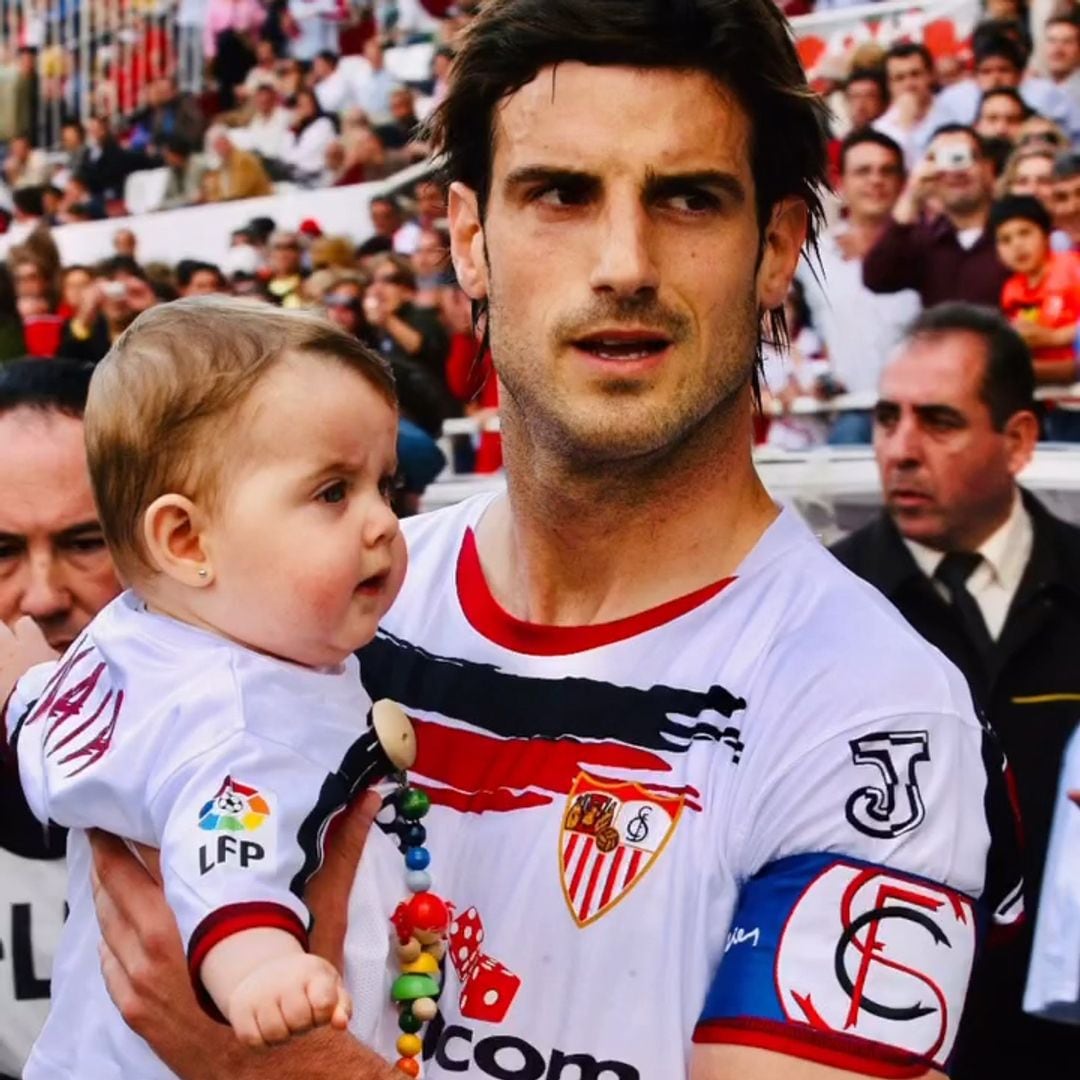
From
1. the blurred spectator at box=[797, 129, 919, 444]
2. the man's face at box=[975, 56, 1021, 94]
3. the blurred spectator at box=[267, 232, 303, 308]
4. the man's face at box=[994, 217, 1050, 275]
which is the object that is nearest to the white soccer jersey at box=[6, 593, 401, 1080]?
the blurred spectator at box=[797, 129, 919, 444]

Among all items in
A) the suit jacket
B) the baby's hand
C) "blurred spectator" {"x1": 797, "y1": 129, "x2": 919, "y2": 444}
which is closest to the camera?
the baby's hand

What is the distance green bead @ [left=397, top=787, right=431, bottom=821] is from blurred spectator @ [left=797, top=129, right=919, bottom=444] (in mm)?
5462

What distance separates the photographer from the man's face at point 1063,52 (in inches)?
390

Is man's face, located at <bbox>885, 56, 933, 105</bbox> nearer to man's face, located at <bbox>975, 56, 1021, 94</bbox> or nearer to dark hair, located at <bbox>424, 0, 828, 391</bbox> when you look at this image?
man's face, located at <bbox>975, 56, 1021, 94</bbox>

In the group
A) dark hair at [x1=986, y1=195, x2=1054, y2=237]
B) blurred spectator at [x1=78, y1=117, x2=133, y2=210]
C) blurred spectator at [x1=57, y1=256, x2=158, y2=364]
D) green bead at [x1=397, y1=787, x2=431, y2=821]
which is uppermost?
green bead at [x1=397, y1=787, x2=431, y2=821]

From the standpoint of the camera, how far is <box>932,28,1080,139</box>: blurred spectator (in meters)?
9.85

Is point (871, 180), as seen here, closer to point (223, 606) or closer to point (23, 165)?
point (223, 606)

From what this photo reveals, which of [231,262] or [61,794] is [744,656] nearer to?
Result: [61,794]

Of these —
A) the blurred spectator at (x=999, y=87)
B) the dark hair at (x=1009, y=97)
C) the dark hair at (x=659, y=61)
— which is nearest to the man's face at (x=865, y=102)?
the blurred spectator at (x=999, y=87)

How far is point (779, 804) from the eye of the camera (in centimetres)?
229

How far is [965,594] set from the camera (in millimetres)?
5004

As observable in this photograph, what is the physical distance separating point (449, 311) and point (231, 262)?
4.50 metres

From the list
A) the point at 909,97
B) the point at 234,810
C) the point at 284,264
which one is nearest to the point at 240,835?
the point at 234,810

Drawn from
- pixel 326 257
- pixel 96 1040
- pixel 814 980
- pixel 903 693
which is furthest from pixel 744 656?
pixel 326 257
